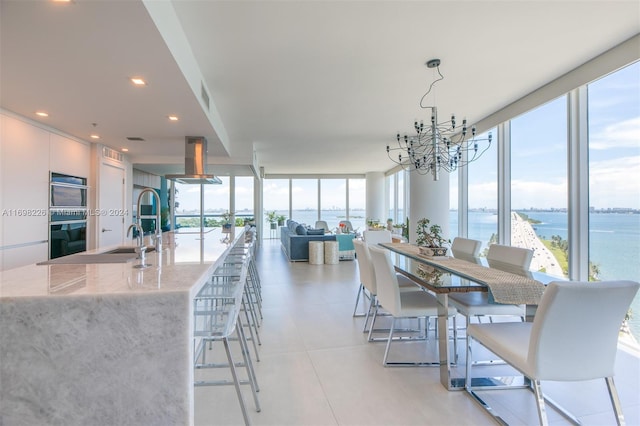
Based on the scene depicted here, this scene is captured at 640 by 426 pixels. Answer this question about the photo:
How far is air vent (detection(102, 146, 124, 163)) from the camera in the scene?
502 cm

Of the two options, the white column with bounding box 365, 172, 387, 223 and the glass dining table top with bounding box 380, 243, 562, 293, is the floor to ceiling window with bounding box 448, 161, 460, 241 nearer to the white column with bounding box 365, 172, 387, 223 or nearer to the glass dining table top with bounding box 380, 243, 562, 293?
the glass dining table top with bounding box 380, 243, 562, 293

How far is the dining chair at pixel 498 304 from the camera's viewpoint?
8.08 feet

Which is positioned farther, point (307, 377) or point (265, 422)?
point (307, 377)

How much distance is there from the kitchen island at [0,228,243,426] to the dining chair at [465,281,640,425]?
166 centimetres

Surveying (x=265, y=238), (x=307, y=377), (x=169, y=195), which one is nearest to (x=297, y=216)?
(x=265, y=238)

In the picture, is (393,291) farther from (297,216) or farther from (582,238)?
(297,216)

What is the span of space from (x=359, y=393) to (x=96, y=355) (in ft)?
5.25

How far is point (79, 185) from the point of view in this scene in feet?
14.6

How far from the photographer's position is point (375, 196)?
1182cm

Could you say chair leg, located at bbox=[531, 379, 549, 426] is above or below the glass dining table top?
below

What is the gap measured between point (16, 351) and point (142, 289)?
50 centimetres

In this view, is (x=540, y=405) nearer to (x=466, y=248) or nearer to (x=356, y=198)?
(x=466, y=248)

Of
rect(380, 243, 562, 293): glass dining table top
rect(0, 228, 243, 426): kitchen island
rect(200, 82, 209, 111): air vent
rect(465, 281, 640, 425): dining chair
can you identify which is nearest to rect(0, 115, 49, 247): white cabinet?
rect(200, 82, 209, 111): air vent

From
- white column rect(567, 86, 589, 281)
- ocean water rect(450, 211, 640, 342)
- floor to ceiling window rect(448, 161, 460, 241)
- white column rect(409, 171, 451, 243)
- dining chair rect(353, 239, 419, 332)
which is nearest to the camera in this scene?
ocean water rect(450, 211, 640, 342)
